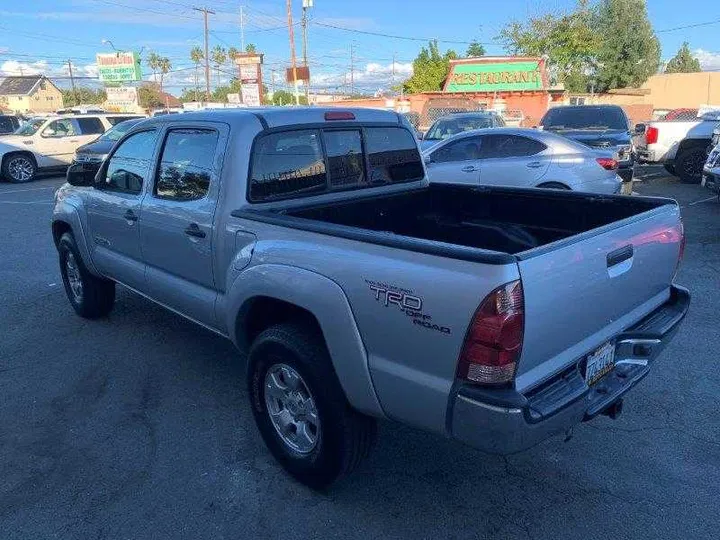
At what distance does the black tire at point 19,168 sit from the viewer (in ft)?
56.4

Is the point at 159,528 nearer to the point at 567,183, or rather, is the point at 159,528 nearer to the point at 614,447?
the point at 614,447

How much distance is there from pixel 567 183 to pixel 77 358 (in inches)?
255

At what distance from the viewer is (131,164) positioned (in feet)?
14.6

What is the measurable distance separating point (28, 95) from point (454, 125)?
97.2 meters

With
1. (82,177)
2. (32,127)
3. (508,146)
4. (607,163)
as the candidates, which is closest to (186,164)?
(82,177)

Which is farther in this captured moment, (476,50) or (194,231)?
(476,50)

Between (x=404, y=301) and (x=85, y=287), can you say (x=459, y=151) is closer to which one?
(x=85, y=287)

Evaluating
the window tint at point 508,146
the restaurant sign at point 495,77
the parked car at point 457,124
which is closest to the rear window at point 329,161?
the window tint at point 508,146

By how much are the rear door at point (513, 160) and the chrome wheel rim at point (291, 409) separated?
19.5 feet

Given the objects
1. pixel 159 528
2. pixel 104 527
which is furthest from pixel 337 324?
pixel 104 527

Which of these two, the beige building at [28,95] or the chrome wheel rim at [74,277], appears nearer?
the chrome wheel rim at [74,277]

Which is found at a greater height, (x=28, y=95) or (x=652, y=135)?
(x=28, y=95)

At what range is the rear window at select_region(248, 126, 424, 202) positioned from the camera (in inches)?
139

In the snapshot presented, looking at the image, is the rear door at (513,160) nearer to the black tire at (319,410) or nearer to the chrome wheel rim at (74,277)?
the chrome wheel rim at (74,277)
